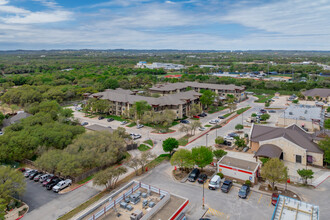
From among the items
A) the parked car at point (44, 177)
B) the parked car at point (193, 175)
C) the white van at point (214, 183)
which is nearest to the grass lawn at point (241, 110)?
the parked car at point (193, 175)

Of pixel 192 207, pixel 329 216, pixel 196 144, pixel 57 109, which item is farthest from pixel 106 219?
pixel 57 109

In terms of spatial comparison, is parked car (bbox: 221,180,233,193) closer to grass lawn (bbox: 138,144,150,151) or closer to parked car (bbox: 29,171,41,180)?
grass lawn (bbox: 138,144,150,151)

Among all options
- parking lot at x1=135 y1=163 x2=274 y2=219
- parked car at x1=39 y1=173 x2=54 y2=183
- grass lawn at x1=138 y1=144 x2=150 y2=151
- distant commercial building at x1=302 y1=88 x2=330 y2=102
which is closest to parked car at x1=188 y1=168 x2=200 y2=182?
parking lot at x1=135 y1=163 x2=274 y2=219

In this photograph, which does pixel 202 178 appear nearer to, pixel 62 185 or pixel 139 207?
pixel 139 207

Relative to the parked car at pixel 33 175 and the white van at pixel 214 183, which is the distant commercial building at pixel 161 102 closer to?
the parked car at pixel 33 175

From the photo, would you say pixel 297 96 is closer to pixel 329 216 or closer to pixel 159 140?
pixel 159 140

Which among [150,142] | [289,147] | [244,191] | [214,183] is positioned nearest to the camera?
[244,191]

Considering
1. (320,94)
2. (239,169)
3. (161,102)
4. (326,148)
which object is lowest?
(239,169)

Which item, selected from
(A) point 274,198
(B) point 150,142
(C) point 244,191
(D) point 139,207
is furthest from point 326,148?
(B) point 150,142
